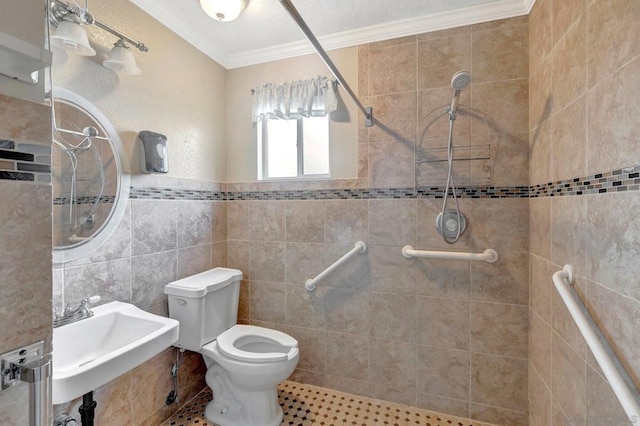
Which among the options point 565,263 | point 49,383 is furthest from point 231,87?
point 565,263

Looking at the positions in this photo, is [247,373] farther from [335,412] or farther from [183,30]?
[183,30]

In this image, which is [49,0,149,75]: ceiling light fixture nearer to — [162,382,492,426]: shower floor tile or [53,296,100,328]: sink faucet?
[53,296,100,328]: sink faucet

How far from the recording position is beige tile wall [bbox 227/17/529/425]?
169 centimetres

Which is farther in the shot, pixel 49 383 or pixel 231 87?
pixel 231 87

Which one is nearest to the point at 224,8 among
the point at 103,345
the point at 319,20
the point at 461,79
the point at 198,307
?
the point at 319,20

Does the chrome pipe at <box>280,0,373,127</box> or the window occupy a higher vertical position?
the chrome pipe at <box>280,0,373,127</box>

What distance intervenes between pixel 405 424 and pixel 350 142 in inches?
71.7

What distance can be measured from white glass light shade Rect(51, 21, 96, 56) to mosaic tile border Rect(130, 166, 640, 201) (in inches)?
26.9

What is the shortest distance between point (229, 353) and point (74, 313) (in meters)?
0.76

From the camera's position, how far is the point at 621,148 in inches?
36.4

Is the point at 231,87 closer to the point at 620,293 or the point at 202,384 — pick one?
the point at 202,384

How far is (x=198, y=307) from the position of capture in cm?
169

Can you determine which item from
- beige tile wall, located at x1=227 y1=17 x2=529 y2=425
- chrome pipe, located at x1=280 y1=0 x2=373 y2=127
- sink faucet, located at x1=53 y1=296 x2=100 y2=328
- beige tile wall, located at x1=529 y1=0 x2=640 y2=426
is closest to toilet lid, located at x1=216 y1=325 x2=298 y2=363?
beige tile wall, located at x1=227 y1=17 x2=529 y2=425

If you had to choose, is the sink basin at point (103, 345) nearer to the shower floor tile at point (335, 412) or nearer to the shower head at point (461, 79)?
the shower floor tile at point (335, 412)
